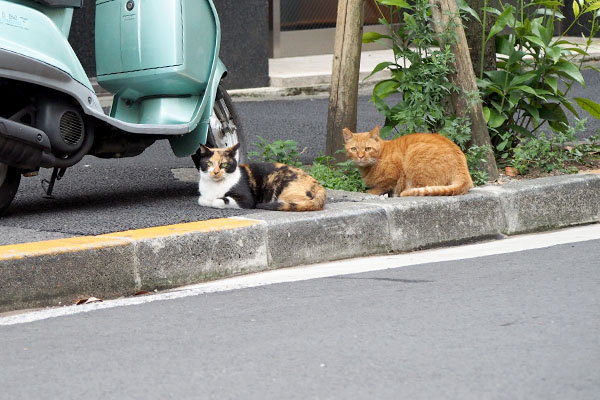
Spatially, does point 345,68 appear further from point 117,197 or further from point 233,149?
point 117,197

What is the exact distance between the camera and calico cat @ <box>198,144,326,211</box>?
17.9 feet

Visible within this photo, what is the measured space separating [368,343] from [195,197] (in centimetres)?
275

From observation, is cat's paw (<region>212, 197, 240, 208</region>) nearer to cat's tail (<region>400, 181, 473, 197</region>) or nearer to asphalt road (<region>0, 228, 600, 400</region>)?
cat's tail (<region>400, 181, 473, 197</region>)

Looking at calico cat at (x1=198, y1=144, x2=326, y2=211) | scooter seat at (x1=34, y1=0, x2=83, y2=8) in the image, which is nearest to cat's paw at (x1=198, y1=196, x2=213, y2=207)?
calico cat at (x1=198, y1=144, x2=326, y2=211)

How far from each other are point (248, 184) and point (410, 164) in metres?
1.08

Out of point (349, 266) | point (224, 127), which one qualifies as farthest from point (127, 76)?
point (349, 266)

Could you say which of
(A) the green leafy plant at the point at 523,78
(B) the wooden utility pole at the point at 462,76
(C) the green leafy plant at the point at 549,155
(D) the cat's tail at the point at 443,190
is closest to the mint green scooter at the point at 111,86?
(D) the cat's tail at the point at 443,190

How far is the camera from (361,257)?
5.23 meters

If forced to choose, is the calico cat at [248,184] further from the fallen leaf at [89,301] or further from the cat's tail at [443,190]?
the fallen leaf at [89,301]

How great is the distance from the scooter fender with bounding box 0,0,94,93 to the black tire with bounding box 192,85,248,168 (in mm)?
1263

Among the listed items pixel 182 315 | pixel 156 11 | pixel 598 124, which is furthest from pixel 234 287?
pixel 598 124

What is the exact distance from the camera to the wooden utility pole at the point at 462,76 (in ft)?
20.4

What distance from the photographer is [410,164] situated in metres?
6.17

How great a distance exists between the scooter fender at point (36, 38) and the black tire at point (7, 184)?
0.60m
